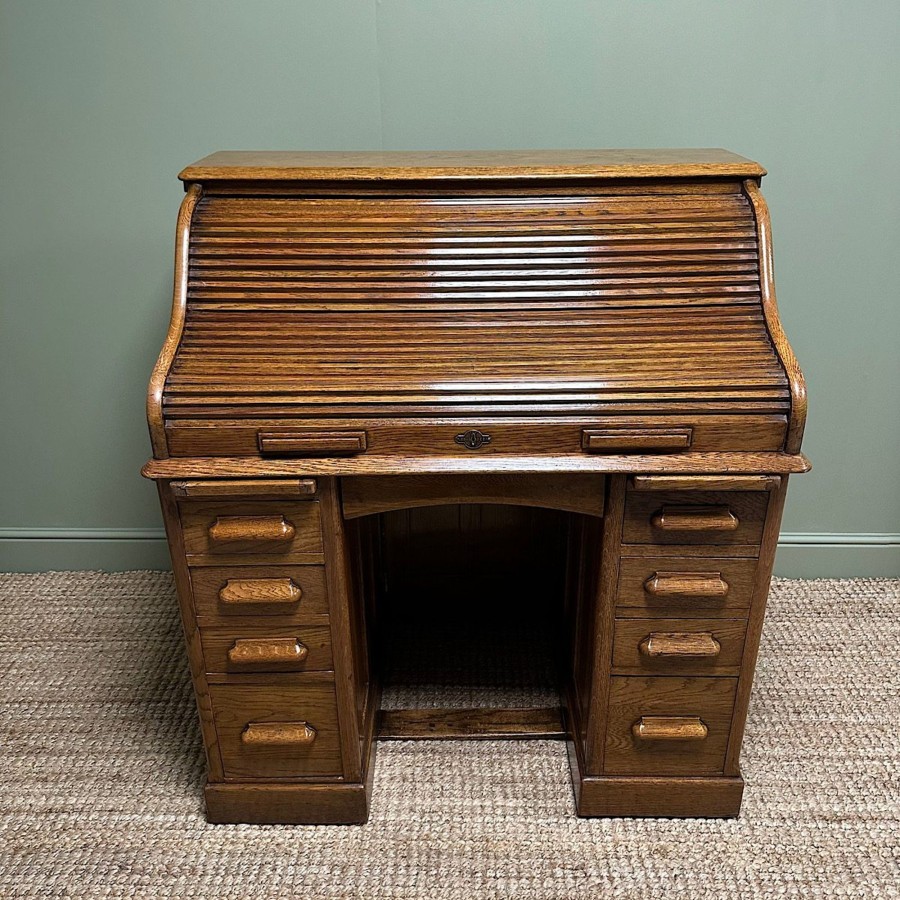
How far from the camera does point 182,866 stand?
157 centimetres

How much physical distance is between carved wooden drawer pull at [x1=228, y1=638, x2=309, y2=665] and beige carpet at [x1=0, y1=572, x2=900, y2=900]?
0.41m

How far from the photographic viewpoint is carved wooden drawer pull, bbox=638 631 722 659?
4.86 ft

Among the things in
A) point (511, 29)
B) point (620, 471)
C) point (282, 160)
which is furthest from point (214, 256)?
point (511, 29)

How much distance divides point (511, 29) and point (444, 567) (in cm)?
130

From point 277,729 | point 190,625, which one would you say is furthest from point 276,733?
point 190,625

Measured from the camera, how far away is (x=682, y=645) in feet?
4.88

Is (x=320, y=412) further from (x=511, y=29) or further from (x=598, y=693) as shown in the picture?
(x=511, y=29)

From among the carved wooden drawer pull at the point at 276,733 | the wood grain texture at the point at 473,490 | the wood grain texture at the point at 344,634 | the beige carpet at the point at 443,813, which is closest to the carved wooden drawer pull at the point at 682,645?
the wood grain texture at the point at 473,490

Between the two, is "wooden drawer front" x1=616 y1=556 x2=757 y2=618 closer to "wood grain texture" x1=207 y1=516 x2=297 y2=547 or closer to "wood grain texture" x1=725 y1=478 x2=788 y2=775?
"wood grain texture" x1=725 y1=478 x2=788 y2=775

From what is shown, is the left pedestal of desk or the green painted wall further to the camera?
the green painted wall

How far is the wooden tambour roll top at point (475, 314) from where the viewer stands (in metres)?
1.31

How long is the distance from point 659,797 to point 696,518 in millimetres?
A: 623

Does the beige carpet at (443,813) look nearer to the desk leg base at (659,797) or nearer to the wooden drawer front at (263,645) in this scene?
the desk leg base at (659,797)

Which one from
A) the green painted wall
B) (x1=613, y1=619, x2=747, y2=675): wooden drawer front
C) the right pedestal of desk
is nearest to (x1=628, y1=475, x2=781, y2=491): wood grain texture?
the right pedestal of desk
